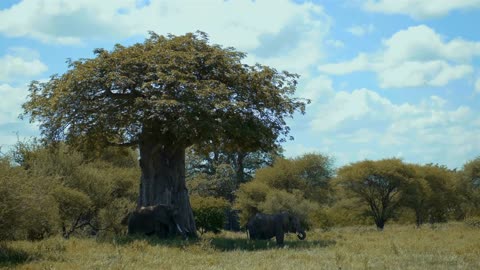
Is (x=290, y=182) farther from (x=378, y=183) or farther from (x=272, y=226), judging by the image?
(x=272, y=226)

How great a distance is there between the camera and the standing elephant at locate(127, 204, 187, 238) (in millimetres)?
25766

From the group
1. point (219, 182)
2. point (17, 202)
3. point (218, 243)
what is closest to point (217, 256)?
point (218, 243)

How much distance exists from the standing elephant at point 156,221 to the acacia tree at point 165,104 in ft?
5.60

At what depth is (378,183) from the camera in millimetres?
53625

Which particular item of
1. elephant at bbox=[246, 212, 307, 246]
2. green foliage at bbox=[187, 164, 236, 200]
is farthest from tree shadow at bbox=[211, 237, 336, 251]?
green foliage at bbox=[187, 164, 236, 200]

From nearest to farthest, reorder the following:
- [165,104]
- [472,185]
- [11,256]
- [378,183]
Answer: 1. [11,256]
2. [165,104]
3. [378,183]
4. [472,185]

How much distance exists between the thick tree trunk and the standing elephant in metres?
1.37

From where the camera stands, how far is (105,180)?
113ft

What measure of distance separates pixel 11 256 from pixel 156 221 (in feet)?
28.1

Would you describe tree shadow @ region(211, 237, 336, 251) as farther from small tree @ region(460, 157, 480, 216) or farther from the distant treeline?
small tree @ region(460, 157, 480, 216)

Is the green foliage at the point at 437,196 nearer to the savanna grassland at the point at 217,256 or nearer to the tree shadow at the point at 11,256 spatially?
the savanna grassland at the point at 217,256

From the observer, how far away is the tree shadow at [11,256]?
54.4 ft

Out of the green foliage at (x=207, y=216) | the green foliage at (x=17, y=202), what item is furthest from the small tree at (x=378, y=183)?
the green foliage at (x=17, y=202)

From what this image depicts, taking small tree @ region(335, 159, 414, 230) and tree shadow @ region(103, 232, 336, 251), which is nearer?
tree shadow @ region(103, 232, 336, 251)
